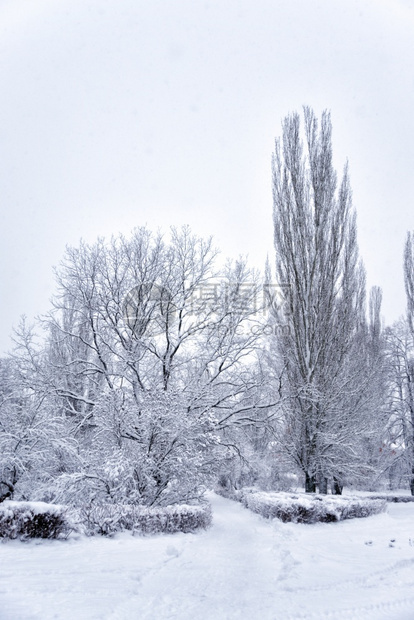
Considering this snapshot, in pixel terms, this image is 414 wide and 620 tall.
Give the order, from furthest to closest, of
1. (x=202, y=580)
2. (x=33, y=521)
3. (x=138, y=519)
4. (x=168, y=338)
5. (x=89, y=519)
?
(x=168, y=338)
(x=138, y=519)
(x=89, y=519)
(x=33, y=521)
(x=202, y=580)

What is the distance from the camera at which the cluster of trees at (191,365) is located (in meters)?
9.48

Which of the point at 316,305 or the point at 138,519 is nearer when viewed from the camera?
the point at 138,519

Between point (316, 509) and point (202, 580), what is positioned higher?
point (202, 580)

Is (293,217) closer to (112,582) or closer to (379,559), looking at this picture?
(379,559)

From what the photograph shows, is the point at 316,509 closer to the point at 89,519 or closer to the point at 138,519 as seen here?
the point at 138,519

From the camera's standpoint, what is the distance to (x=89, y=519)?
6605 millimetres

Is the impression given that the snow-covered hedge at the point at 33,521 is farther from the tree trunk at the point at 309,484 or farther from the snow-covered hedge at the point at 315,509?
the tree trunk at the point at 309,484

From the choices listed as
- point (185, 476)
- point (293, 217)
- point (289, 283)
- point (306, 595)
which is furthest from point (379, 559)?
point (293, 217)

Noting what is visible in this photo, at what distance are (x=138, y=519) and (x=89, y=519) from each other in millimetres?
959

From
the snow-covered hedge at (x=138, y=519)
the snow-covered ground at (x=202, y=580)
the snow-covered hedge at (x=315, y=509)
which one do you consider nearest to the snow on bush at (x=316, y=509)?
the snow-covered hedge at (x=315, y=509)

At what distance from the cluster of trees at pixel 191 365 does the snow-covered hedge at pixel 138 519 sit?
1252mm

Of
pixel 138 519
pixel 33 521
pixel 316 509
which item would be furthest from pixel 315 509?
pixel 33 521

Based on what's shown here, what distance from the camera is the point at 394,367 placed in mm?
24859

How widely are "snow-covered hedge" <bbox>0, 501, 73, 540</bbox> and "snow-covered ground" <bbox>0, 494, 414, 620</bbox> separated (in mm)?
181
